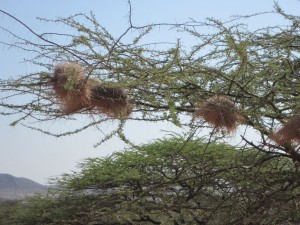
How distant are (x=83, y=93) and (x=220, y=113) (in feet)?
2.46

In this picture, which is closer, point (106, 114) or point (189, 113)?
point (106, 114)

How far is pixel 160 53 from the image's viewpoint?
10.1ft

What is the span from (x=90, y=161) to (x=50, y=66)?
33.8ft

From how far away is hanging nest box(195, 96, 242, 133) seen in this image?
2791 millimetres

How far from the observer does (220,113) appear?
2775 mm

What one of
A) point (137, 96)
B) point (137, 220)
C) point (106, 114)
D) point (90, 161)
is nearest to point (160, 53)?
point (137, 96)

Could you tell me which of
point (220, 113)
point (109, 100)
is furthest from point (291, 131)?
point (109, 100)

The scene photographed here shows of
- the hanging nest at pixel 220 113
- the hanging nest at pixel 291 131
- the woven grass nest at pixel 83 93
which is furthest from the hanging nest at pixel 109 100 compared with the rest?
the hanging nest at pixel 291 131

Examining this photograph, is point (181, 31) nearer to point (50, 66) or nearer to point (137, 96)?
point (137, 96)

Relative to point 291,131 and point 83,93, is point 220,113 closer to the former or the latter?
point 291,131

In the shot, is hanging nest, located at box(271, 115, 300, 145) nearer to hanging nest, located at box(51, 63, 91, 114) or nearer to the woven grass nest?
the woven grass nest

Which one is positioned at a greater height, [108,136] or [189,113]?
[189,113]

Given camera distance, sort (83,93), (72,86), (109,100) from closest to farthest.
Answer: (72,86) → (83,93) → (109,100)

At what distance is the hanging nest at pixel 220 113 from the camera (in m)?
2.79
